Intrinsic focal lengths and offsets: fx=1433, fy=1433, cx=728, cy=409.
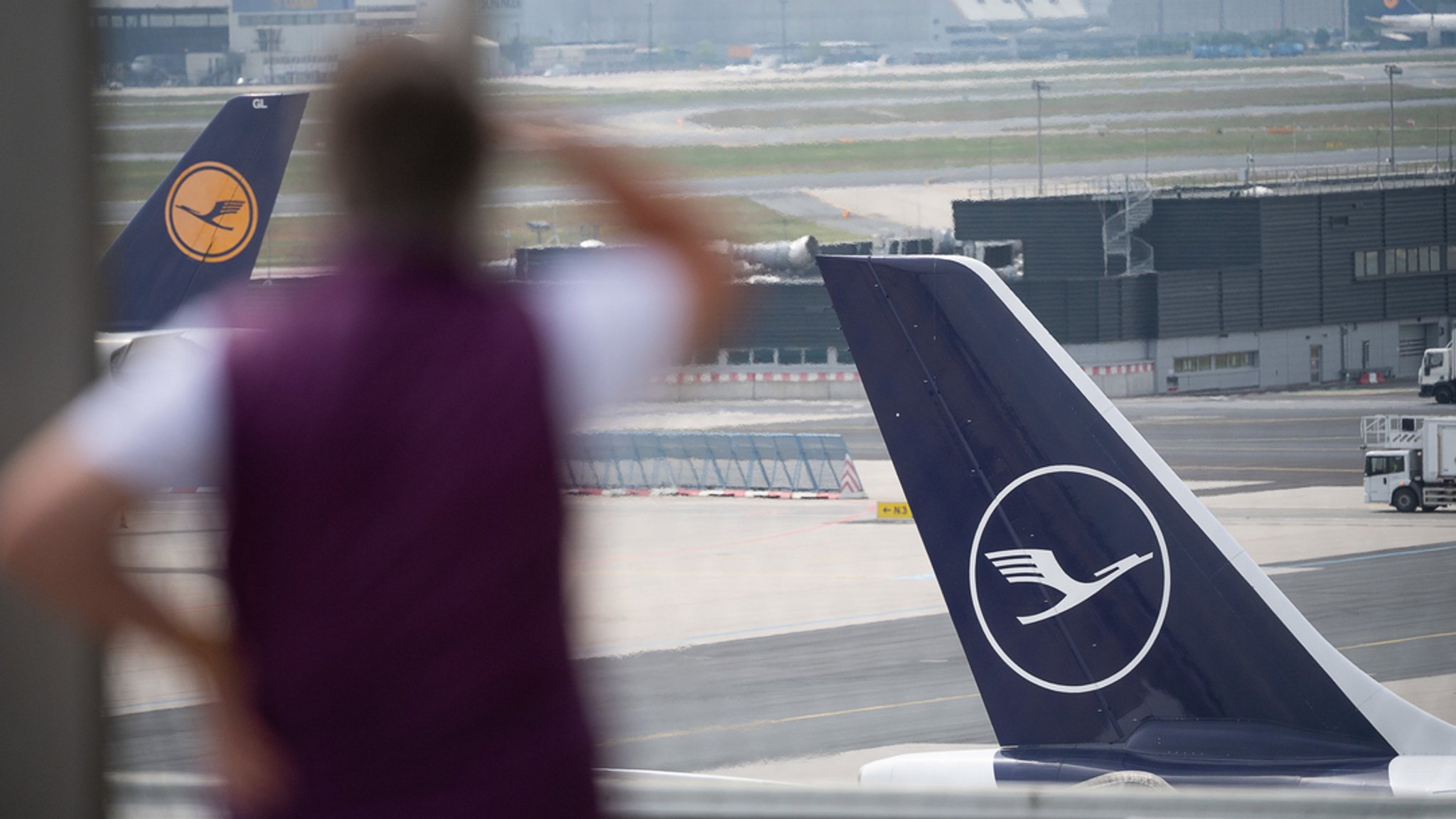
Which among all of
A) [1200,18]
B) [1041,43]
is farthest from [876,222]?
[1200,18]

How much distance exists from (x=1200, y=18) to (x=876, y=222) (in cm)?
630

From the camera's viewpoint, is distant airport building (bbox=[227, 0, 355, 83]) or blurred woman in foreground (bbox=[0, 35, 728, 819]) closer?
blurred woman in foreground (bbox=[0, 35, 728, 819])

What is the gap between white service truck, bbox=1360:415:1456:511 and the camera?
1590 cm

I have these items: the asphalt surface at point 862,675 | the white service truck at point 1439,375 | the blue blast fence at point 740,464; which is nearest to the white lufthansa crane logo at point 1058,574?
the asphalt surface at point 862,675

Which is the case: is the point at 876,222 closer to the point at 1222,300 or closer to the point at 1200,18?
the point at 1222,300

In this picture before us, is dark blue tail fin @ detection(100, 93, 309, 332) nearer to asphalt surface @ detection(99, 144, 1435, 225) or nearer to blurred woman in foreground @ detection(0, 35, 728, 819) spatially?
asphalt surface @ detection(99, 144, 1435, 225)

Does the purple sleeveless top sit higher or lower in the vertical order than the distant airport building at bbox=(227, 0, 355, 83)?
lower

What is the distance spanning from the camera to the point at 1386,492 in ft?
53.3

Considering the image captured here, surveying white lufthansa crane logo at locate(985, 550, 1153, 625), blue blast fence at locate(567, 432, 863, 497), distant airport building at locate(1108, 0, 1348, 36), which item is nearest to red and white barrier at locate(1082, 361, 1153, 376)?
blue blast fence at locate(567, 432, 863, 497)

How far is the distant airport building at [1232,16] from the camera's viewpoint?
5016mm

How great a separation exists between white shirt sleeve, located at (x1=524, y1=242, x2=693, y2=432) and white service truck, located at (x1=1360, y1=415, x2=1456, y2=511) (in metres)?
16.3

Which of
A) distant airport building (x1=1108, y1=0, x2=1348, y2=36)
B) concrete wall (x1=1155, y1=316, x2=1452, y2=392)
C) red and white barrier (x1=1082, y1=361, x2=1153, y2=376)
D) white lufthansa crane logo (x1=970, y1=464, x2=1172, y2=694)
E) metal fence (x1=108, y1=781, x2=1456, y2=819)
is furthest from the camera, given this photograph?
red and white barrier (x1=1082, y1=361, x2=1153, y2=376)

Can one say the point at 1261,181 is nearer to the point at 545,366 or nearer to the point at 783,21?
the point at 783,21

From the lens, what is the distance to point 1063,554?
14.1ft
